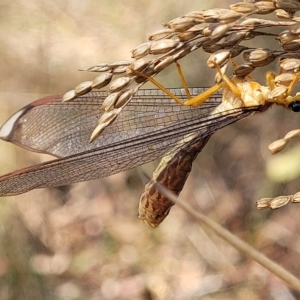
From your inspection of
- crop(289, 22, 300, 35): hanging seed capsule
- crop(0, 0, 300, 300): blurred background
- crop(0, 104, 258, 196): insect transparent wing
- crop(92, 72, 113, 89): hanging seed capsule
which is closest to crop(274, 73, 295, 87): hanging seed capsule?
crop(289, 22, 300, 35): hanging seed capsule

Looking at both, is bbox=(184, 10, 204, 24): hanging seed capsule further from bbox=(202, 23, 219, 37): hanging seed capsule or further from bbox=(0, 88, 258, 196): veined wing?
bbox=(0, 88, 258, 196): veined wing

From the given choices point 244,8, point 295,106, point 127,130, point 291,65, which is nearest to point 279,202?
point 291,65

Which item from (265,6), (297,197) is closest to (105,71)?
(265,6)

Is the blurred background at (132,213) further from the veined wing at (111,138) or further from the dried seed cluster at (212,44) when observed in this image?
the dried seed cluster at (212,44)

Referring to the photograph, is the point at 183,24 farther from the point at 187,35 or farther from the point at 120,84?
the point at 120,84

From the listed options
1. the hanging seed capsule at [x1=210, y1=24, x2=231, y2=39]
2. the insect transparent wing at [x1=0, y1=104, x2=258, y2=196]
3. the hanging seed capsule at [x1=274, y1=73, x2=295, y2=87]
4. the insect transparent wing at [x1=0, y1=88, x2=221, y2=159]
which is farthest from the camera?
the insect transparent wing at [x1=0, y1=88, x2=221, y2=159]

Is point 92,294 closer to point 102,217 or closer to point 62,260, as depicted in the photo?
point 62,260

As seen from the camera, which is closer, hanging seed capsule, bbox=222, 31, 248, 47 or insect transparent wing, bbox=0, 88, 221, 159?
hanging seed capsule, bbox=222, 31, 248, 47
